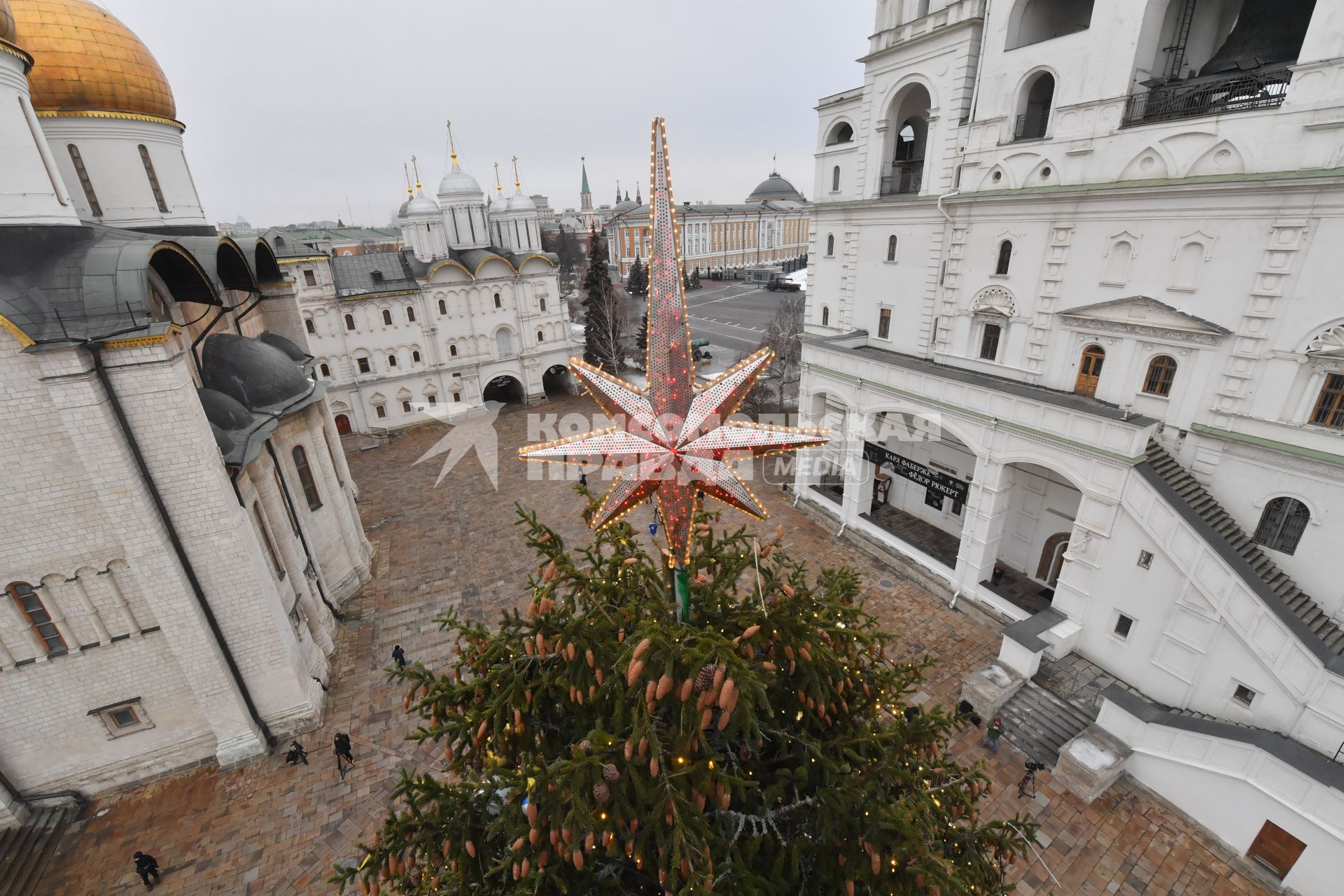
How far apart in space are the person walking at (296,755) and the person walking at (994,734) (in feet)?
55.0

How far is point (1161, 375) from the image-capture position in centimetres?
1458

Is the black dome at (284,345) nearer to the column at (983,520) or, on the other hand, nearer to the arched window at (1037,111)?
the column at (983,520)

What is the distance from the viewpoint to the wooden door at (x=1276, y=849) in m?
11.1

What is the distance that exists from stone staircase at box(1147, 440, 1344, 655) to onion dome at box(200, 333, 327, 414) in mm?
22349

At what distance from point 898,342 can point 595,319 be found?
27.3 meters

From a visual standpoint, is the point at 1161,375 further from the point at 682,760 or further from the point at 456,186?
the point at 456,186

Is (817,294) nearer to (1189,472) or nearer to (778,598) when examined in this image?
(1189,472)

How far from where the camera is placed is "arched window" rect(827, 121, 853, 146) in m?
22.2

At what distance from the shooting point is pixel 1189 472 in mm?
14219

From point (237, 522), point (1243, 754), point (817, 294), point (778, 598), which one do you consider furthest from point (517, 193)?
point (1243, 754)

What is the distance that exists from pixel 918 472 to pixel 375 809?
1856cm

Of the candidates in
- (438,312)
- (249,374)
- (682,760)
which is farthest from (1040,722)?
(438,312)

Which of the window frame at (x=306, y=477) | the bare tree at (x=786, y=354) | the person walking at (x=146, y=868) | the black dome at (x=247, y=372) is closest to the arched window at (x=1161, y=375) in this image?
the bare tree at (x=786, y=354)

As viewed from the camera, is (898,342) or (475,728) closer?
(475,728)
